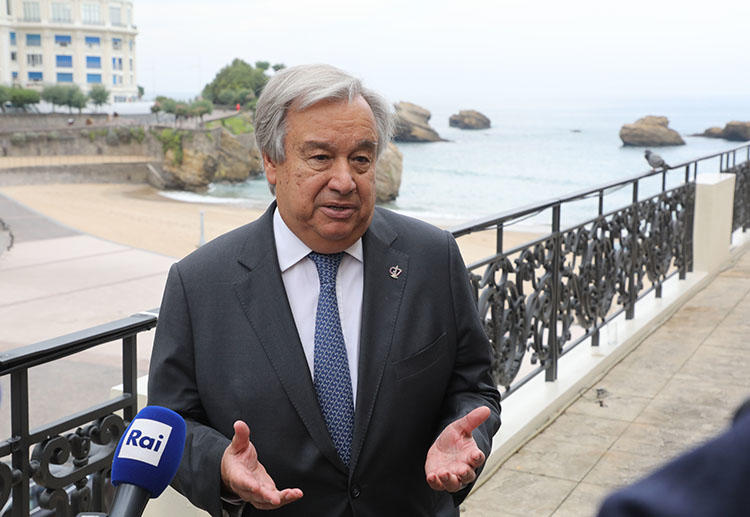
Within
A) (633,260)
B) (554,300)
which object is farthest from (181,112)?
(554,300)

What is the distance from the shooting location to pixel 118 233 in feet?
155

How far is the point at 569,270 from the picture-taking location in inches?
218

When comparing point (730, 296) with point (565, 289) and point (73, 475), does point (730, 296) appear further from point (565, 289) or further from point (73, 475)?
point (73, 475)

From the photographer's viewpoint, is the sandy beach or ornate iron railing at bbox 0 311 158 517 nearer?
ornate iron railing at bbox 0 311 158 517

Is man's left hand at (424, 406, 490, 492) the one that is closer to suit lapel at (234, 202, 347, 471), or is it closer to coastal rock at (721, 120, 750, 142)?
suit lapel at (234, 202, 347, 471)

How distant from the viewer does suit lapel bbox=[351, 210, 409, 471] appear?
193 cm

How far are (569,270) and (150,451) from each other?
4.65 meters

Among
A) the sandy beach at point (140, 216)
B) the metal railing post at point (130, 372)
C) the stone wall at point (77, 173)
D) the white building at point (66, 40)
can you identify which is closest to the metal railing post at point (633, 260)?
the metal railing post at point (130, 372)

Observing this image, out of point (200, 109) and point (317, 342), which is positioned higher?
point (317, 342)

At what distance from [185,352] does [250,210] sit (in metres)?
60.1

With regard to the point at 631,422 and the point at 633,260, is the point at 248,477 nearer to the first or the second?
the point at 631,422

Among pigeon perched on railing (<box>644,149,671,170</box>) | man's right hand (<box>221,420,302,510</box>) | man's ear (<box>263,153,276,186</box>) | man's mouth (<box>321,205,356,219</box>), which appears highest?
man's ear (<box>263,153,276,186</box>)

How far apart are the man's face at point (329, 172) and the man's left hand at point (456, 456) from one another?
46 centimetres

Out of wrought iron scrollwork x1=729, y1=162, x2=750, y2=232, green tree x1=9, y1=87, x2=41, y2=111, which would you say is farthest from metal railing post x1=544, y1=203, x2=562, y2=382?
green tree x1=9, y1=87, x2=41, y2=111
